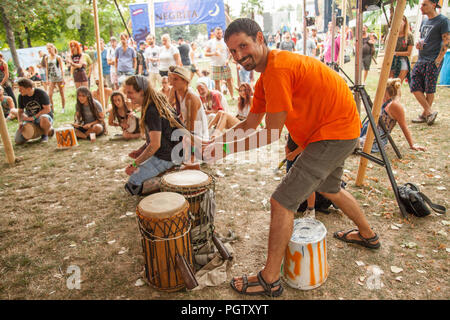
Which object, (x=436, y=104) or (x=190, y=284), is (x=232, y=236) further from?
(x=436, y=104)

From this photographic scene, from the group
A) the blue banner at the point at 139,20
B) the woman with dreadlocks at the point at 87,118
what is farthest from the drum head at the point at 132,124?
the blue banner at the point at 139,20

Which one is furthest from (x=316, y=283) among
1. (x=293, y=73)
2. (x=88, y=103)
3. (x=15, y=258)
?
(x=88, y=103)

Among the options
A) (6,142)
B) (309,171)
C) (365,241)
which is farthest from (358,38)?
(6,142)

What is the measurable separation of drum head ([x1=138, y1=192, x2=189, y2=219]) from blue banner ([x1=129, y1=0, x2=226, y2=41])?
31.3 ft

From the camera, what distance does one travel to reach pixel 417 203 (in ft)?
10.6

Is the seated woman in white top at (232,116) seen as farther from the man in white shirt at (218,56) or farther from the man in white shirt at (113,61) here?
the man in white shirt at (113,61)

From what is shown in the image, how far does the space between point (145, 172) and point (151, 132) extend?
0.64m

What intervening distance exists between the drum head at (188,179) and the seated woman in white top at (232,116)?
2.64 meters

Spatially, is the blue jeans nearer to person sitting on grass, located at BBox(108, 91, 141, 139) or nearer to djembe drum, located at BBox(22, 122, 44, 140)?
person sitting on grass, located at BBox(108, 91, 141, 139)

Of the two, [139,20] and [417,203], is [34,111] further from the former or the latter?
[417,203]

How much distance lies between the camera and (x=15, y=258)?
299 centimetres

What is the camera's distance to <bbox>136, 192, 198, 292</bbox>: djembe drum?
7.63 feet

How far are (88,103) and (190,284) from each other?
236 inches

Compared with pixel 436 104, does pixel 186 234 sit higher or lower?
lower
